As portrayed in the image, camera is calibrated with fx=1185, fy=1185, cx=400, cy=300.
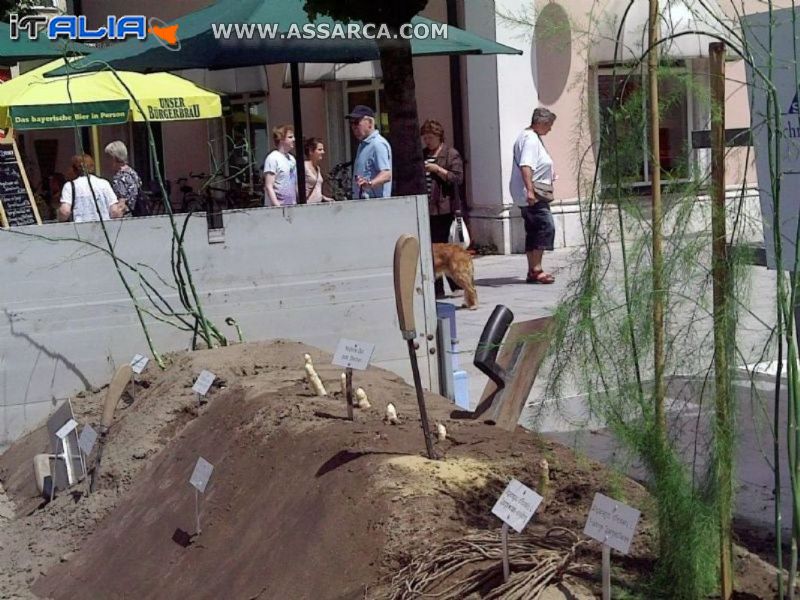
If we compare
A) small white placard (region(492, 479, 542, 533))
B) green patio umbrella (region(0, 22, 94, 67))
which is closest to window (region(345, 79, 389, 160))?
green patio umbrella (region(0, 22, 94, 67))

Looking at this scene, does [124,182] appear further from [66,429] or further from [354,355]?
[354,355]

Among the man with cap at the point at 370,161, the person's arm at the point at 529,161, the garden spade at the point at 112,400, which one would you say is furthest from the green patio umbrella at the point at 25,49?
the garden spade at the point at 112,400

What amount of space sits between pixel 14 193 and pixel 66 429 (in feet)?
10.1

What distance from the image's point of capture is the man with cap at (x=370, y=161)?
33.9 ft

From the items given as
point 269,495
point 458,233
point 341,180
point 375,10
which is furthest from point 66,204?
point 341,180

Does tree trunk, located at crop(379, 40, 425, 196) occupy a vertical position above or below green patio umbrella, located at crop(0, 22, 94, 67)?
below

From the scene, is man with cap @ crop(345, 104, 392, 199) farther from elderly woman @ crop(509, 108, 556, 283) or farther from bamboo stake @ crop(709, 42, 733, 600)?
bamboo stake @ crop(709, 42, 733, 600)

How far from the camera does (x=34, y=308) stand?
667 centimetres

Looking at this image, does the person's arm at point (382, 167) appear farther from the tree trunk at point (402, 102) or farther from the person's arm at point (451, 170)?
the person's arm at point (451, 170)

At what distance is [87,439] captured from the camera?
5.67 m

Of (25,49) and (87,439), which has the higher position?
(25,49)

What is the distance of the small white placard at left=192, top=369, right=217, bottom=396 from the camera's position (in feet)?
19.0

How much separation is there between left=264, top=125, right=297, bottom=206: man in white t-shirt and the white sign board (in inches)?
266

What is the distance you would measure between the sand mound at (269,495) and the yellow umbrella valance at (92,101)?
18.4 feet
